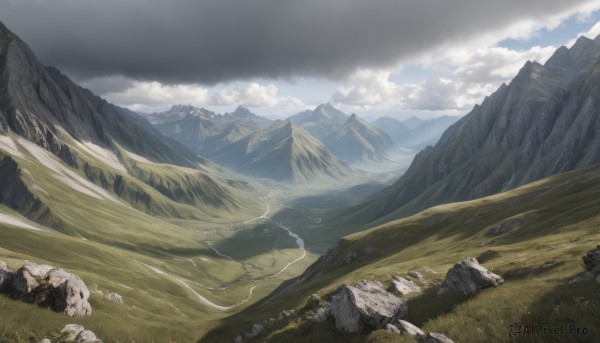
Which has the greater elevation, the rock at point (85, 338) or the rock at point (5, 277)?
the rock at point (5, 277)

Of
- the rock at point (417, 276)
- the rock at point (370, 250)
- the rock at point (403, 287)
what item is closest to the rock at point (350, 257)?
the rock at point (370, 250)

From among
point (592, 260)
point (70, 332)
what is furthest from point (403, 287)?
point (70, 332)

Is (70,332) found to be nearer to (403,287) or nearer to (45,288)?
(45,288)

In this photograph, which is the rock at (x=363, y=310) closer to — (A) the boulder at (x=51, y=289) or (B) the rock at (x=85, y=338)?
(B) the rock at (x=85, y=338)

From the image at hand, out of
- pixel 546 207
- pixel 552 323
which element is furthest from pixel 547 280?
pixel 546 207

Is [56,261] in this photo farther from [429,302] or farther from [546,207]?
[546,207]

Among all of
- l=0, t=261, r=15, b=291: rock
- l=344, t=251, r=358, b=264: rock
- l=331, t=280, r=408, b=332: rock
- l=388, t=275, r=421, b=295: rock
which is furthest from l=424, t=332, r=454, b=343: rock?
l=344, t=251, r=358, b=264: rock
